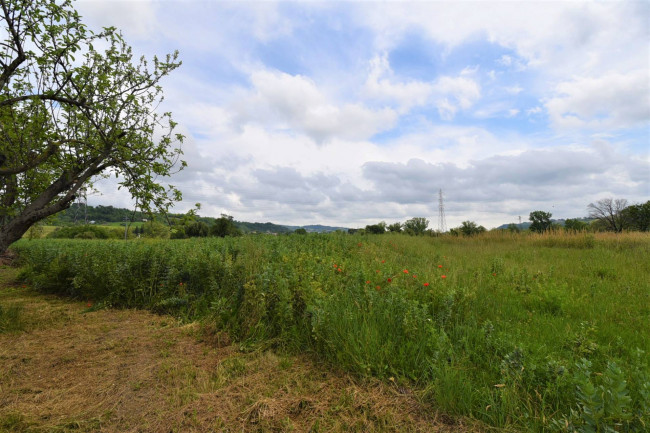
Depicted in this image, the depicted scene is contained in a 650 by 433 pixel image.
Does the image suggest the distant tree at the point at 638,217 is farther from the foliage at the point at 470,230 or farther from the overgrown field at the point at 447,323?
the overgrown field at the point at 447,323

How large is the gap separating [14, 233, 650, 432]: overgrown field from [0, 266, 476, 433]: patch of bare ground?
25 centimetres

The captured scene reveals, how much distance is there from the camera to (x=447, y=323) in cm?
350

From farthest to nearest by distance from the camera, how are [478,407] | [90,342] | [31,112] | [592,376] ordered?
[31,112] → [90,342] → [592,376] → [478,407]

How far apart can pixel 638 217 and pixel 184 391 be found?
2763 inches

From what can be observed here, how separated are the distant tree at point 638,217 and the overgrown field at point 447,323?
59326 mm

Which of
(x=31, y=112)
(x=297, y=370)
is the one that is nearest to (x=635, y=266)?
(x=297, y=370)

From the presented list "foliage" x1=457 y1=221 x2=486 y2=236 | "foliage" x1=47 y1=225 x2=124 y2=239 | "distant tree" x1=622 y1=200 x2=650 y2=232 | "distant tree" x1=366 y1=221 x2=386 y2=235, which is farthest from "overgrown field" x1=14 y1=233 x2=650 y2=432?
"distant tree" x1=622 y1=200 x2=650 y2=232

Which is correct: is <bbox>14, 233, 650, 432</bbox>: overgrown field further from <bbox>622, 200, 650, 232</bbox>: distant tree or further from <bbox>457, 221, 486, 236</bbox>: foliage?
<bbox>622, 200, 650, 232</bbox>: distant tree

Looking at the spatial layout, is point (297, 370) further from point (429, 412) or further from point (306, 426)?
point (429, 412)

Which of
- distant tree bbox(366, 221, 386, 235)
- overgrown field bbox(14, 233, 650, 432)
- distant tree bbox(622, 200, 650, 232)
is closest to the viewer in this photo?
overgrown field bbox(14, 233, 650, 432)

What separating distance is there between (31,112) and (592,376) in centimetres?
883

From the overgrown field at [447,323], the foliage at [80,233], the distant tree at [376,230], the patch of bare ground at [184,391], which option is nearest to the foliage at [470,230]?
the distant tree at [376,230]

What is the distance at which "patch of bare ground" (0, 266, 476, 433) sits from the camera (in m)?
2.38

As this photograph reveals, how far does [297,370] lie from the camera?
10.2 feet
